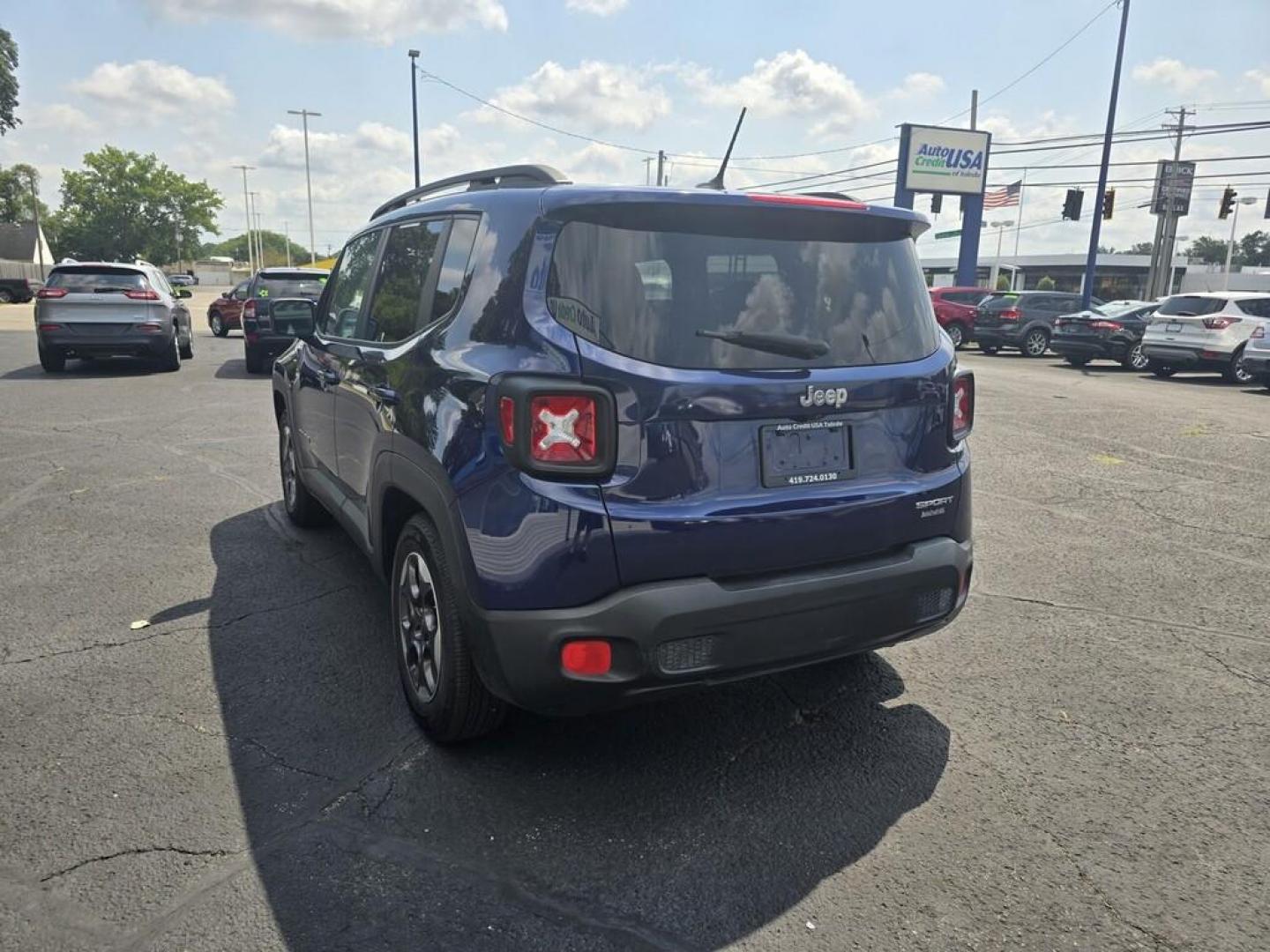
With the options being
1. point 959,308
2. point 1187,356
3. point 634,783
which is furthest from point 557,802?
point 959,308

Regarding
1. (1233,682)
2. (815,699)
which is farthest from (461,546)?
(1233,682)

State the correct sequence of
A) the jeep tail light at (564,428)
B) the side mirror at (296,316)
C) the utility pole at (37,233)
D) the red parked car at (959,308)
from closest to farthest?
the jeep tail light at (564,428)
the side mirror at (296,316)
the red parked car at (959,308)
the utility pole at (37,233)

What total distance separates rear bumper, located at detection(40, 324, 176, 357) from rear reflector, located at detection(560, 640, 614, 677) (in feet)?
43.3

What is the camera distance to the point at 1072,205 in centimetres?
3400

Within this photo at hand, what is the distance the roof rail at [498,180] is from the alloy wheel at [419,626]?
132cm

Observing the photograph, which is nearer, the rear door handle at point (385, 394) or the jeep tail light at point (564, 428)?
the jeep tail light at point (564, 428)

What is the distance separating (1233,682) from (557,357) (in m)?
3.10

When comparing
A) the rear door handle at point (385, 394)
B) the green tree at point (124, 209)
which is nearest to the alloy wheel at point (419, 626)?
the rear door handle at point (385, 394)

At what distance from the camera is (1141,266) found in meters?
78.7

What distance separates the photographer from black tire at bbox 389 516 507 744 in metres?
2.89

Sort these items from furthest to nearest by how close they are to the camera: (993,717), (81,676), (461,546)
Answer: (81,676) → (993,717) → (461,546)

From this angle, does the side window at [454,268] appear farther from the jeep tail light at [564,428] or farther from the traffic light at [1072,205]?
the traffic light at [1072,205]

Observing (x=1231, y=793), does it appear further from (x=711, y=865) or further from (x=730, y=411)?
(x=730, y=411)

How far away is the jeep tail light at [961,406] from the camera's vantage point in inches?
124
